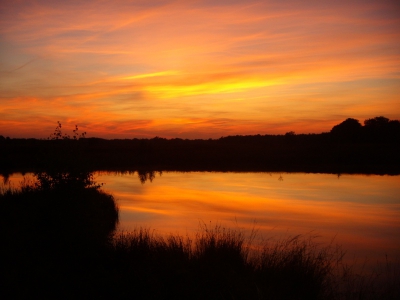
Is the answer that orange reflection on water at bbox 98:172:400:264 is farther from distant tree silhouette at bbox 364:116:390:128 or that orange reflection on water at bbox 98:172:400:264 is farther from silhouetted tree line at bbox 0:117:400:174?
distant tree silhouette at bbox 364:116:390:128

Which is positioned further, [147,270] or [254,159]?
[254,159]

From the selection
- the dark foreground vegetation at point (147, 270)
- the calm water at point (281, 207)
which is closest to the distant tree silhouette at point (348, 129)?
the calm water at point (281, 207)

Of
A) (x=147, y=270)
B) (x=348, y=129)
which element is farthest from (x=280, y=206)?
(x=348, y=129)

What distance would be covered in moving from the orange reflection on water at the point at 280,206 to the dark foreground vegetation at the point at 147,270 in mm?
4292

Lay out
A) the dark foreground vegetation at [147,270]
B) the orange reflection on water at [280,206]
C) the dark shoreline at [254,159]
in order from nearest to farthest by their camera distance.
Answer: the dark foreground vegetation at [147,270], the orange reflection on water at [280,206], the dark shoreline at [254,159]

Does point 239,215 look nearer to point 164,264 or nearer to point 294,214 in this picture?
point 294,214

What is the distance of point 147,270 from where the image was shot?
23.6 feet

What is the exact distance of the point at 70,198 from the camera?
36.1 feet

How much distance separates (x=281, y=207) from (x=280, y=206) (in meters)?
0.28

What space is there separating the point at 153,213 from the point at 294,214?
247 inches

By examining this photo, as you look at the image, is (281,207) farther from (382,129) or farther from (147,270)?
(382,129)

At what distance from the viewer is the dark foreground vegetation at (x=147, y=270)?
6477 mm

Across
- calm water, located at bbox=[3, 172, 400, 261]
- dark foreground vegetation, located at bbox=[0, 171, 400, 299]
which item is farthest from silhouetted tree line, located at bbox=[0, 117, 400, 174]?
dark foreground vegetation, located at bbox=[0, 171, 400, 299]

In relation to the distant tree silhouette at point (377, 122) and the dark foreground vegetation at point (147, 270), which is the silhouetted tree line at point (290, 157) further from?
the dark foreground vegetation at point (147, 270)
